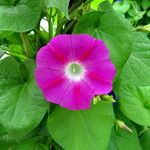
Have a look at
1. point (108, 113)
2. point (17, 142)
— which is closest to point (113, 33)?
point (108, 113)

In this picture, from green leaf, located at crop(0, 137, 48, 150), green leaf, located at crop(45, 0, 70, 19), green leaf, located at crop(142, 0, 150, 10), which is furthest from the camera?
green leaf, located at crop(142, 0, 150, 10)

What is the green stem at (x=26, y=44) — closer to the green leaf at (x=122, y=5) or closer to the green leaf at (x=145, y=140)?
the green leaf at (x=145, y=140)

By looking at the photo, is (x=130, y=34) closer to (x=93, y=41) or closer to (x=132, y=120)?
(x=93, y=41)

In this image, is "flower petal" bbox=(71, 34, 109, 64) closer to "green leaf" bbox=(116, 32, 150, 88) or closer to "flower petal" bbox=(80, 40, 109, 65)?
"flower petal" bbox=(80, 40, 109, 65)

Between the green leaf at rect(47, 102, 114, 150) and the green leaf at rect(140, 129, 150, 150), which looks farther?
the green leaf at rect(140, 129, 150, 150)

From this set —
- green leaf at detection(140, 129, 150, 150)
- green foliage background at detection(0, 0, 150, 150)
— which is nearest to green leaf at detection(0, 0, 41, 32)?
green foliage background at detection(0, 0, 150, 150)

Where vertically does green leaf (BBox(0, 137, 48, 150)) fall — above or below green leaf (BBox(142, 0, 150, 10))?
above
